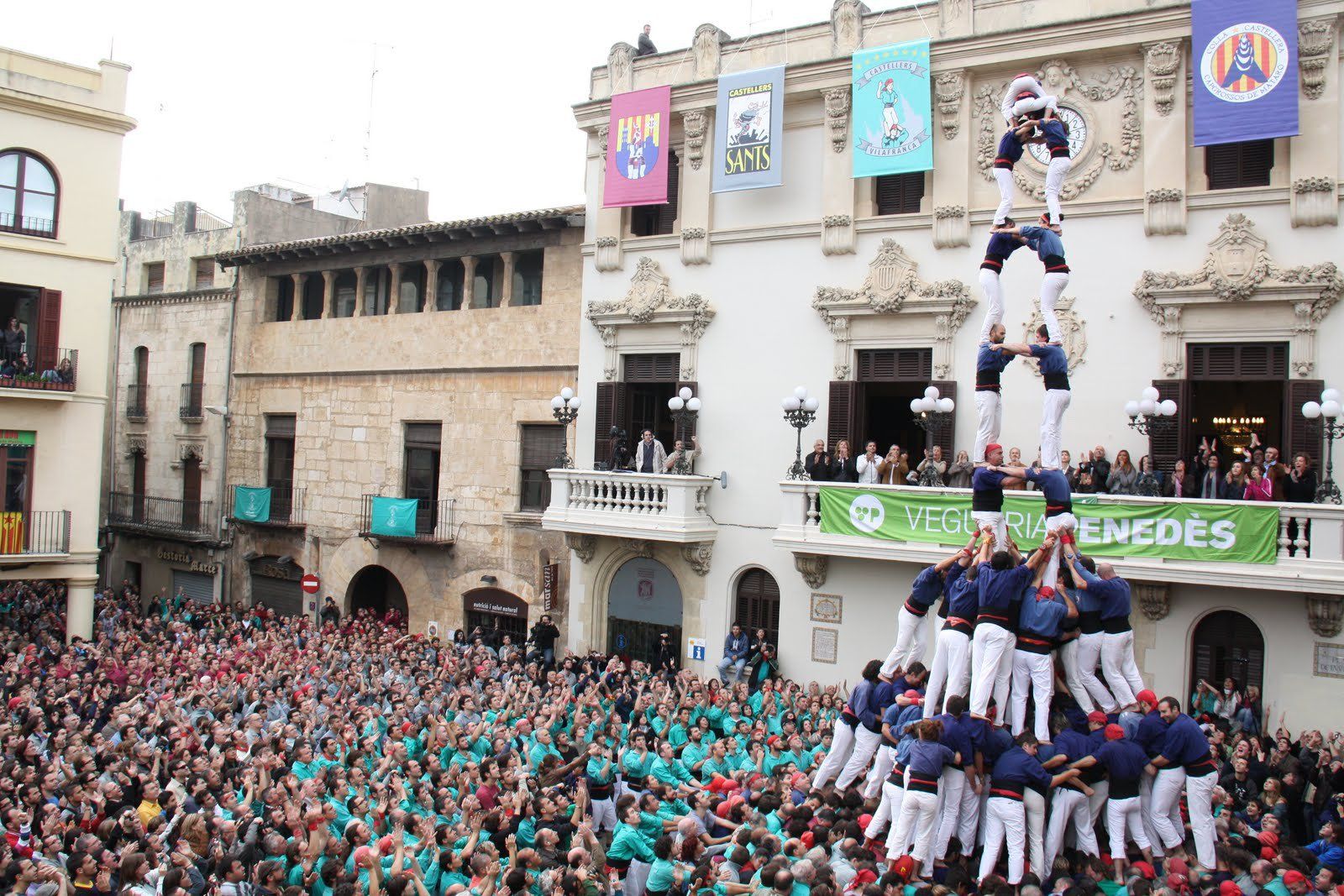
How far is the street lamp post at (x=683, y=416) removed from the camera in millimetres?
22125

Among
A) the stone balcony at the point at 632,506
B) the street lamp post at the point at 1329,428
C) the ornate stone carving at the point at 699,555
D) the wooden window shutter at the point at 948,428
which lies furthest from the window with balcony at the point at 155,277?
the street lamp post at the point at 1329,428

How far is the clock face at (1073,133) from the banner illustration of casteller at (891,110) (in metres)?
1.92

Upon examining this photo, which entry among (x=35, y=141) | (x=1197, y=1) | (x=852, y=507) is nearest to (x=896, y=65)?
(x=1197, y=1)

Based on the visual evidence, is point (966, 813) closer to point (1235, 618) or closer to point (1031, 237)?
point (1031, 237)

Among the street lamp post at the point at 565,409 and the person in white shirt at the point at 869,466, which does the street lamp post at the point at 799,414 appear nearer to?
the person in white shirt at the point at 869,466

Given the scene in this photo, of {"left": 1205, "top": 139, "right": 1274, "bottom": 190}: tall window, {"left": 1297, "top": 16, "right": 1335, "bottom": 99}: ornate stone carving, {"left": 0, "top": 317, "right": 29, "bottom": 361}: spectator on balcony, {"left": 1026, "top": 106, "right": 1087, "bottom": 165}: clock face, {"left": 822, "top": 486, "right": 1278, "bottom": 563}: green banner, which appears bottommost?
{"left": 822, "top": 486, "right": 1278, "bottom": 563}: green banner

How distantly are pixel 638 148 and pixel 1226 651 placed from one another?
14.6 metres

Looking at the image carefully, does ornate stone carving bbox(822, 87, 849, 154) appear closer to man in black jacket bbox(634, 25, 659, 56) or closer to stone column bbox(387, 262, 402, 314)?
man in black jacket bbox(634, 25, 659, 56)

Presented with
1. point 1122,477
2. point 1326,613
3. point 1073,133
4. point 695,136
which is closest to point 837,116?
point 695,136

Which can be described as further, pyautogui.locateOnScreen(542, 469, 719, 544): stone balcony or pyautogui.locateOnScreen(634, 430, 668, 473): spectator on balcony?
pyautogui.locateOnScreen(634, 430, 668, 473): spectator on balcony

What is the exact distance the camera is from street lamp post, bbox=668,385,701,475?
22.1 m

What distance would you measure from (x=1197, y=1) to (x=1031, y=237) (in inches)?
333

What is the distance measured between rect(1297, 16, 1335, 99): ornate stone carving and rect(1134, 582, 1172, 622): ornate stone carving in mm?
8102

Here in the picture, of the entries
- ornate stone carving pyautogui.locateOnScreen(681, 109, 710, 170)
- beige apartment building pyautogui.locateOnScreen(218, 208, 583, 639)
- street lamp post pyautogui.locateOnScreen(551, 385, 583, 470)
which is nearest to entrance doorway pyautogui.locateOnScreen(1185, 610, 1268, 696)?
street lamp post pyautogui.locateOnScreen(551, 385, 583, 470)
